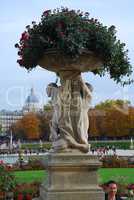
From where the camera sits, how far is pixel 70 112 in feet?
34.5

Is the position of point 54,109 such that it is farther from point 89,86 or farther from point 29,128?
point 29,128

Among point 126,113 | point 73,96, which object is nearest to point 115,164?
point 73,96

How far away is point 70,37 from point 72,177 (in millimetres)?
2217

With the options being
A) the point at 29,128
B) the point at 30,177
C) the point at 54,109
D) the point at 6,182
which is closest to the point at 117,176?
the point at 30,177

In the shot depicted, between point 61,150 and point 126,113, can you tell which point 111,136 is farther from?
point 61,150

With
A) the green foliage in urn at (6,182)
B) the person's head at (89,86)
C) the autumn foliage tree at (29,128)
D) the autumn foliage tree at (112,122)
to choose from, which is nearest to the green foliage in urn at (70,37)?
the person's head at (89,86)

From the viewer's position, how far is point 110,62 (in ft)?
34.1

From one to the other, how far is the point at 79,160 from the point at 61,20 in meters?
2.24

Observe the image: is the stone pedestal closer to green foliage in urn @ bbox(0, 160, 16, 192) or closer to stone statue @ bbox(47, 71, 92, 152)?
stone statue @ bbox(47, 71, 92, 152)

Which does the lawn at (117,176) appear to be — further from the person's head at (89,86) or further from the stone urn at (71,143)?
the stone urn at (71,143)

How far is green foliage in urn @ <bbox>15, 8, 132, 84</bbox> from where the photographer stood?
984cm

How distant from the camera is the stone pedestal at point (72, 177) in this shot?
10.0 m

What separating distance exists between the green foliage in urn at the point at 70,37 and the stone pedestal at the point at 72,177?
1.62m

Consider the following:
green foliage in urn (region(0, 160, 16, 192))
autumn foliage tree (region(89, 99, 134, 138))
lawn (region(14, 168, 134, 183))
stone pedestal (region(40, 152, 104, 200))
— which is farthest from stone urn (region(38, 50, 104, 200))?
autumn foliage tree (region(89, 99, 134, 138))
